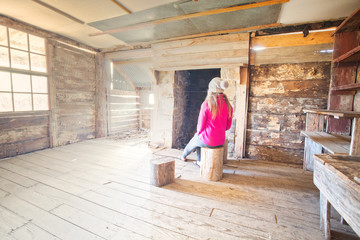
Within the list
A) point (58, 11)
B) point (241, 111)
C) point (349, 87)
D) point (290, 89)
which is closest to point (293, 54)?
point (290, 89)

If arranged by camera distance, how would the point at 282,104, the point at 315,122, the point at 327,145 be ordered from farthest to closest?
the point at 282,104
the point at 315,122
the point at 327,145

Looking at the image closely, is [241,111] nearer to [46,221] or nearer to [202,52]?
[202,52]

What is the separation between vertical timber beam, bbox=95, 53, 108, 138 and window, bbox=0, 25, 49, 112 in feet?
5.08

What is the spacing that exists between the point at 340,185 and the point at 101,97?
6.37 metres

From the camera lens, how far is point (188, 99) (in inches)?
226

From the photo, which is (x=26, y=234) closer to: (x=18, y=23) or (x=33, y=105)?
(x=33, y=105)

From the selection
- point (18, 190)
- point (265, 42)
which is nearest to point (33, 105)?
point (18, 190)

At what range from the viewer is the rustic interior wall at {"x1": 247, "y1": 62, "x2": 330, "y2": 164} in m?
3.54

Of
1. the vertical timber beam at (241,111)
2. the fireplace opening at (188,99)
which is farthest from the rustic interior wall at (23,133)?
the vertical timber beam at (241,111)

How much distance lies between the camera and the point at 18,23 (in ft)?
13.0

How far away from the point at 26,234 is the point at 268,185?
3162 mm

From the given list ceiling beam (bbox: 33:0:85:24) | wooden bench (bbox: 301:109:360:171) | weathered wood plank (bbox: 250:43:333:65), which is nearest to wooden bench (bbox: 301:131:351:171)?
wooden bench (bbox: 301:109:360:171)

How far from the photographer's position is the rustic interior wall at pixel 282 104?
3543mm

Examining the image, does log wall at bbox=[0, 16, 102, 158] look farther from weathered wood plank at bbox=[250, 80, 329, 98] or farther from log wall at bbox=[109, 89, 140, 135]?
weathered wood plank at bbox=[250, 80, 329, 98]
